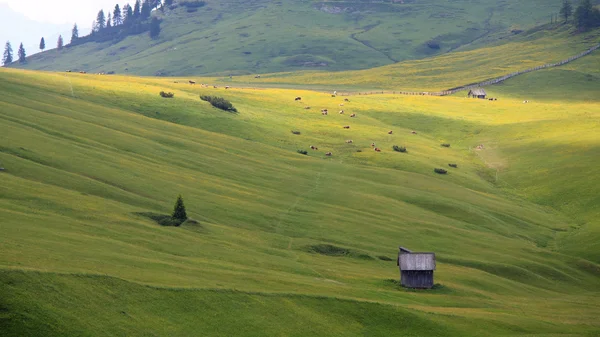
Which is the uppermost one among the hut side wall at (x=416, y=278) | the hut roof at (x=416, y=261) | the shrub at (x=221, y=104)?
the shrub at (x=221, y=104)

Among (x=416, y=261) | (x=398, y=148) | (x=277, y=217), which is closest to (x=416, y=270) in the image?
(x=416, y=261)

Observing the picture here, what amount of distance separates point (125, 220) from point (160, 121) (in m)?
54.1

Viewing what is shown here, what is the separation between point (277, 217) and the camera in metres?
87.7

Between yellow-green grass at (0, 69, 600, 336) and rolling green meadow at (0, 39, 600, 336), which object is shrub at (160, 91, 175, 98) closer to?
rolling green meadow at (0, 39, 600, 336)

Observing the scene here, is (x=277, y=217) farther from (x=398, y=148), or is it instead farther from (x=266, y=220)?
(x=398, y=148)

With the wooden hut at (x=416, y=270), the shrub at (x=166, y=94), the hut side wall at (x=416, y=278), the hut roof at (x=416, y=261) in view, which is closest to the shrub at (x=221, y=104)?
the shrub at (x=166, y=94)

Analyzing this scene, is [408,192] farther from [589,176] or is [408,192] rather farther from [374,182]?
[589,176]

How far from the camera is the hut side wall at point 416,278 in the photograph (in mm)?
71500

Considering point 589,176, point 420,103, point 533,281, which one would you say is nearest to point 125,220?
point 533,281

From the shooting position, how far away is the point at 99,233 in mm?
64188

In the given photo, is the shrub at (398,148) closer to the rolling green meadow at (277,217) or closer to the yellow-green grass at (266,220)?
the rolling green meadow at (277,217)

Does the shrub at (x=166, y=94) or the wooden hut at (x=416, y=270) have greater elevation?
the shrub at (x=166, y=94)

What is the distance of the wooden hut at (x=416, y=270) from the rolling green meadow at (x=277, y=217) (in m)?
1.28

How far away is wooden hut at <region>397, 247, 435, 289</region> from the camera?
7125 cm
